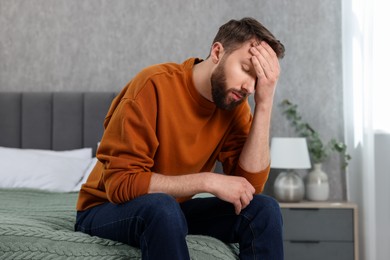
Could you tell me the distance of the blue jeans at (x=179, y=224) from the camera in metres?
1.50

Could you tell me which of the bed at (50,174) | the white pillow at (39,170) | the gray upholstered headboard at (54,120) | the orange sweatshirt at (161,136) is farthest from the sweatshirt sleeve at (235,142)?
the gray upholstered headboard at (54,120)

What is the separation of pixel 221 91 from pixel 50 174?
1.88m

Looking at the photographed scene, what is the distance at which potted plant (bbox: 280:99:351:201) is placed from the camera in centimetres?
377

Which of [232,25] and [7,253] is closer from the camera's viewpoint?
[7,253]

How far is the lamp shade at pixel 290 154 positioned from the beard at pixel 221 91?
1862 millimetres

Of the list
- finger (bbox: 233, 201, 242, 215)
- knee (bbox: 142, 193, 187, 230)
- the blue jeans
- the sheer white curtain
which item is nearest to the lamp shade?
the sheer white curtain

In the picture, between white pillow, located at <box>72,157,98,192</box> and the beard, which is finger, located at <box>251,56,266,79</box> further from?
white pillow, located at <box>72,157,98,192</box>

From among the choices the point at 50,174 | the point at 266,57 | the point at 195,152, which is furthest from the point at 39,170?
→ the point at 266,57

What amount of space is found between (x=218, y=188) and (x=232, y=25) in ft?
1.71

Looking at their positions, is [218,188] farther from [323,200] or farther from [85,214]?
[323,200]

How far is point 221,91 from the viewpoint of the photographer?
181 centimetres

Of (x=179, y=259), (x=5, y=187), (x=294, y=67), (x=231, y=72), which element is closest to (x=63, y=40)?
(x=5, y=187)

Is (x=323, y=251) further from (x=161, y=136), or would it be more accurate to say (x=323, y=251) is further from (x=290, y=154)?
(x=161, y=136)

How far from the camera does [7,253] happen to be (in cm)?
166
